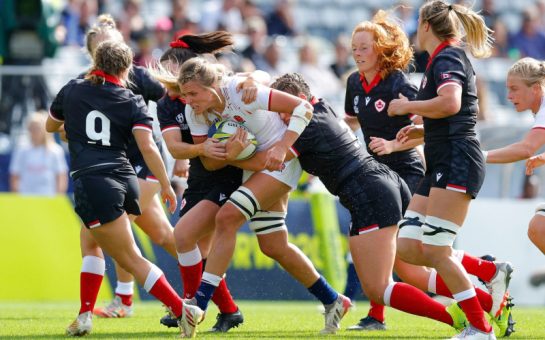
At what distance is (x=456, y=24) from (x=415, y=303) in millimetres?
1776

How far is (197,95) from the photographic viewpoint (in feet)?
21.9

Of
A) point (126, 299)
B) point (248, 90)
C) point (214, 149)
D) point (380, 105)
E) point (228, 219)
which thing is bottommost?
point (126, 299)

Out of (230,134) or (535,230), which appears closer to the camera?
(230,134)

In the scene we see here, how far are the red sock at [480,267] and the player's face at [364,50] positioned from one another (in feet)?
5.10

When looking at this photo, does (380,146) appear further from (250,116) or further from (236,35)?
(236,35)

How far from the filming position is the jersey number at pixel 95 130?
6.76 metres

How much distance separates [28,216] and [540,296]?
18.4 feet

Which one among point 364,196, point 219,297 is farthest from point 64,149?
point 364,196

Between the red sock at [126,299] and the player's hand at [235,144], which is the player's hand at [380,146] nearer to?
the player's hand at [235,144]

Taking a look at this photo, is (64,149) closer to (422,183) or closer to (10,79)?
(10,79)

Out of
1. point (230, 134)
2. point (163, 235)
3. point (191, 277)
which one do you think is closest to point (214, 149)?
point (230, 134)

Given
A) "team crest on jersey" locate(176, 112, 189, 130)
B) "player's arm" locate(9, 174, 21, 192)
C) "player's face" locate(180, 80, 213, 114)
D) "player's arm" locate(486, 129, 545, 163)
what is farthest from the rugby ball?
"player's arm" locate(9, 174, 21, 192)

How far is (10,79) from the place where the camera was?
12523 mm

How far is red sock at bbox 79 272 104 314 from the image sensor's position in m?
7.01
